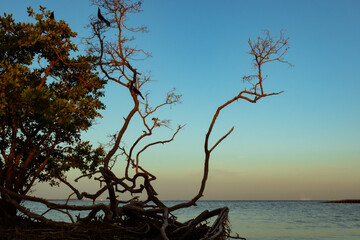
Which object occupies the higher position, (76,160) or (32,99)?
(32,99)

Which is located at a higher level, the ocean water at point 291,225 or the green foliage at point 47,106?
the green foliage at point 47,106

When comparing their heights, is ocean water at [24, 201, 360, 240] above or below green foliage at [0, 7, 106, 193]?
below

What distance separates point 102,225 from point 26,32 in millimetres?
7546

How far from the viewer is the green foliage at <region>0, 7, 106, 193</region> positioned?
12477 mm

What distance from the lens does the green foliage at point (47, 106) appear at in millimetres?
12477

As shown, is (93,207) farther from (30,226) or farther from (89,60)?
(89,60)

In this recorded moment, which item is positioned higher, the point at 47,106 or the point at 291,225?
the point at 47,106

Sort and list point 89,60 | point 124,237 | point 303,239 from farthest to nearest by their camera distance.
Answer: point 303,239 < point 89,60 < point 124,237

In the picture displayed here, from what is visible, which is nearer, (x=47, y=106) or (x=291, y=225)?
(x=47, y=106)

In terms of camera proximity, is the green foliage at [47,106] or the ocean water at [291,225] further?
the ocean water at [291,225]

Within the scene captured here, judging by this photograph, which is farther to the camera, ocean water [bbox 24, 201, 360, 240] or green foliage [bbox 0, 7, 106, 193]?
ocean water [bbox 24, 201, 360, 240]

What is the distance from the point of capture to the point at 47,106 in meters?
11.5

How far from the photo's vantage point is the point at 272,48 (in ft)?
37.0

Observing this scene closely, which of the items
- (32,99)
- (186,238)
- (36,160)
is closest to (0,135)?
(36,160)
